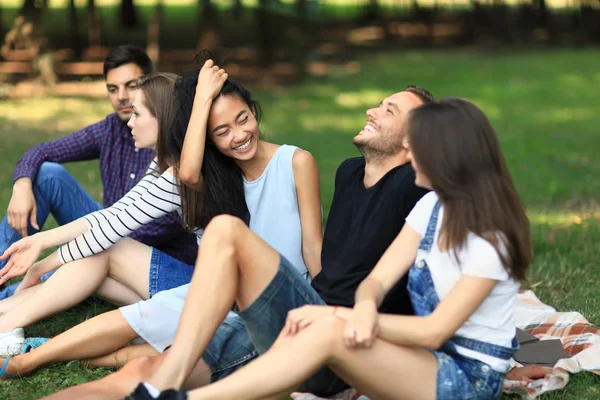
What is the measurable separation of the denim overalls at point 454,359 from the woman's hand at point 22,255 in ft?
6.18

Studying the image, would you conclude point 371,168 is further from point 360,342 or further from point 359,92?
point 359,92

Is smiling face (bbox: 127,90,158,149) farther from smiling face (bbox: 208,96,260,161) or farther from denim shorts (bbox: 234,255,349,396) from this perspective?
denim shorts (bbox: 234,255,349,396)

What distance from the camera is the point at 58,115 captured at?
42.8ft

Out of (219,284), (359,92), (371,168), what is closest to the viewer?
(219,284)

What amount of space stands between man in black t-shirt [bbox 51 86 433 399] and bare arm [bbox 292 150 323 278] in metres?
0.17

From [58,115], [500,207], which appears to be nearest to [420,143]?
[500,207]

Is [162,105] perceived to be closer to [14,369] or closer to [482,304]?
[14,369]

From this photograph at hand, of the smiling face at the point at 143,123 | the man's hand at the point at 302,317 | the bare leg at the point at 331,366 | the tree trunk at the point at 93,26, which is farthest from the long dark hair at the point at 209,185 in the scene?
the tree trunk at the point at 93,26

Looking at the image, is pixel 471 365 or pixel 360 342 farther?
pixel 471 365

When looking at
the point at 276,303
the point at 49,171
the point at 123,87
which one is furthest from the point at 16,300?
the point at 276,303

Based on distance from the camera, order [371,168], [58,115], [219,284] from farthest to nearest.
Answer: [58,115]
[371,168]
[219,284]

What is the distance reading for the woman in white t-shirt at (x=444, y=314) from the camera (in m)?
3.06

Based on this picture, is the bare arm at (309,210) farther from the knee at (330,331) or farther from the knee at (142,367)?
the knee at (330,331)

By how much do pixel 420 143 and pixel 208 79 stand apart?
1.28 m
